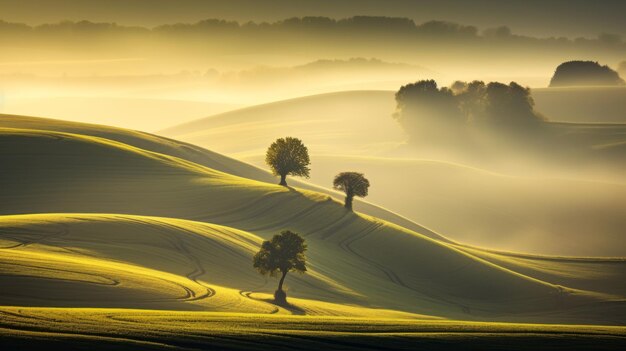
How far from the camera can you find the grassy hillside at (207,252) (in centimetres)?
4050

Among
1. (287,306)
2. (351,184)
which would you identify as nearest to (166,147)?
(351,184)

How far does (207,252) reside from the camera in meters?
52.9

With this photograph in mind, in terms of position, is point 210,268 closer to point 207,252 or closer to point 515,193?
point 207,252

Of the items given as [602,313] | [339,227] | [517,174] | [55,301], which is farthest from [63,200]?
[517,174]

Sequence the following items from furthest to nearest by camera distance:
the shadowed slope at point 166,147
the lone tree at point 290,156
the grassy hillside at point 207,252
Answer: the shadowed slope at point 166,147 < the lone tree at point 290,156 < the grassy hillside at point 207,252

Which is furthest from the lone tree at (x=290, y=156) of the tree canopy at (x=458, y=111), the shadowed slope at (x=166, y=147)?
the tree canopy at (x=458, y=111)

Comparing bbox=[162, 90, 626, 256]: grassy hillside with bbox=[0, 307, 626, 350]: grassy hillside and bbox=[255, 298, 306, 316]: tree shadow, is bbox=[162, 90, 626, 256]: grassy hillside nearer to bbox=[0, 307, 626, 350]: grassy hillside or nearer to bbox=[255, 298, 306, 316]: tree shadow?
bbox=[255, 298, 306, 316]: tree shadow

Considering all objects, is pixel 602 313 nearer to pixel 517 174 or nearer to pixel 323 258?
pixel 323 258

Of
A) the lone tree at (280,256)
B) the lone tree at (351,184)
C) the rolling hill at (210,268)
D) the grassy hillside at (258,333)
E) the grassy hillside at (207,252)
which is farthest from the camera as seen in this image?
the lone tree at (351,184)

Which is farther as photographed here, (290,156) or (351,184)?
(290,156)

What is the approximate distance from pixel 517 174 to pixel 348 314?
115340 mm

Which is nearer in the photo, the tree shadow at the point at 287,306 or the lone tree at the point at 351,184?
the tree shadow at the point at 287,306

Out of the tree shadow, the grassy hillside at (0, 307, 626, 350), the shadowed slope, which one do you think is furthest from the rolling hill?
the shadowed slope

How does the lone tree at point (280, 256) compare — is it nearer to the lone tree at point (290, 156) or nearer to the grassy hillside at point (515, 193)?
the lone tree at point (290, 156)
